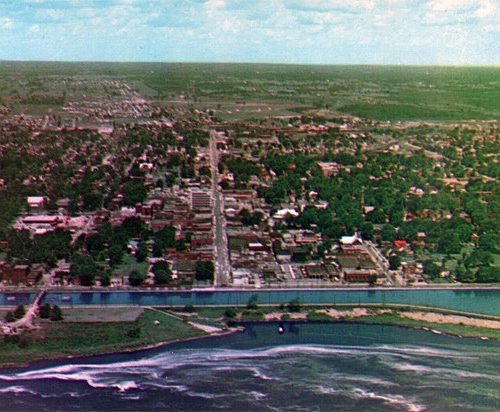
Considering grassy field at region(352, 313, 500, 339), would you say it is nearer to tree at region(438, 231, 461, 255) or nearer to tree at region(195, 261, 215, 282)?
tree at region(438, 231, 461, 255)

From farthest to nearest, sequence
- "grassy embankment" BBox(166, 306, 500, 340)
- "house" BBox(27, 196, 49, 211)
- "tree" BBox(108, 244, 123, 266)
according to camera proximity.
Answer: "house" BBox(27, 196, 49, 211)
"tree" BBox(108, 244, 123, 266)
"grassy embankment" BBox(166, 306, 500, 340)

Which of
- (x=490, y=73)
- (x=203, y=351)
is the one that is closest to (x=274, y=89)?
(x=490, y=73)

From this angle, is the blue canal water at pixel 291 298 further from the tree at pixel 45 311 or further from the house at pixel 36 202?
the house at pixel 36 202

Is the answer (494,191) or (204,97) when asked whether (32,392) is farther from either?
(204,97)

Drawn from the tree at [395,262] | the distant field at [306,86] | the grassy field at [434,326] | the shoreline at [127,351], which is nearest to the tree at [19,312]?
the shoreline at [127,351]

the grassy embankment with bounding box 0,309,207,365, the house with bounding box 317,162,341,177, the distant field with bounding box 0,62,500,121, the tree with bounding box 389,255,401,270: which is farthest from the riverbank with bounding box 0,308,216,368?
the house with bounding box 317,162,341,177

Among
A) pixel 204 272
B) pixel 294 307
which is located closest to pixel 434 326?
pixel 294 307
